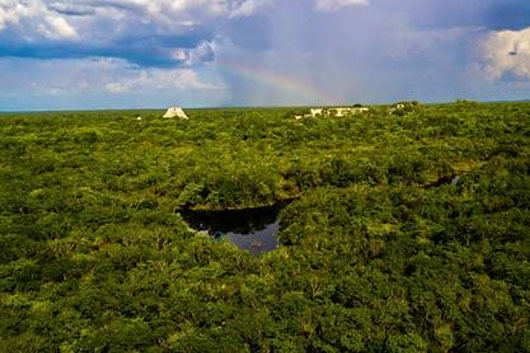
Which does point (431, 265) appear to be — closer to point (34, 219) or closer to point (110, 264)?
point (110, 264)

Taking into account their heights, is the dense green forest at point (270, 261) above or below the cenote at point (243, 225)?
above

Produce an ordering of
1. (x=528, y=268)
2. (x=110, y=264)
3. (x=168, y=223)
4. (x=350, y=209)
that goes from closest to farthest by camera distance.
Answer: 1. (x=528, y=268)
2. (x=110, y=264)
3. (x=168, y=223)
4. (x=350, y=209)

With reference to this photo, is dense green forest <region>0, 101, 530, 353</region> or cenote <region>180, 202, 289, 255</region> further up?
dense green forest <region>0, 101, 530, 353</region>

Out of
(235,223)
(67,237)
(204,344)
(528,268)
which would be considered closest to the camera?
(204,344)

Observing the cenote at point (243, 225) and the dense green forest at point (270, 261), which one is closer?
the dense green forest at point (270, 261)

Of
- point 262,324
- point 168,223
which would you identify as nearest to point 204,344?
point 262,324
